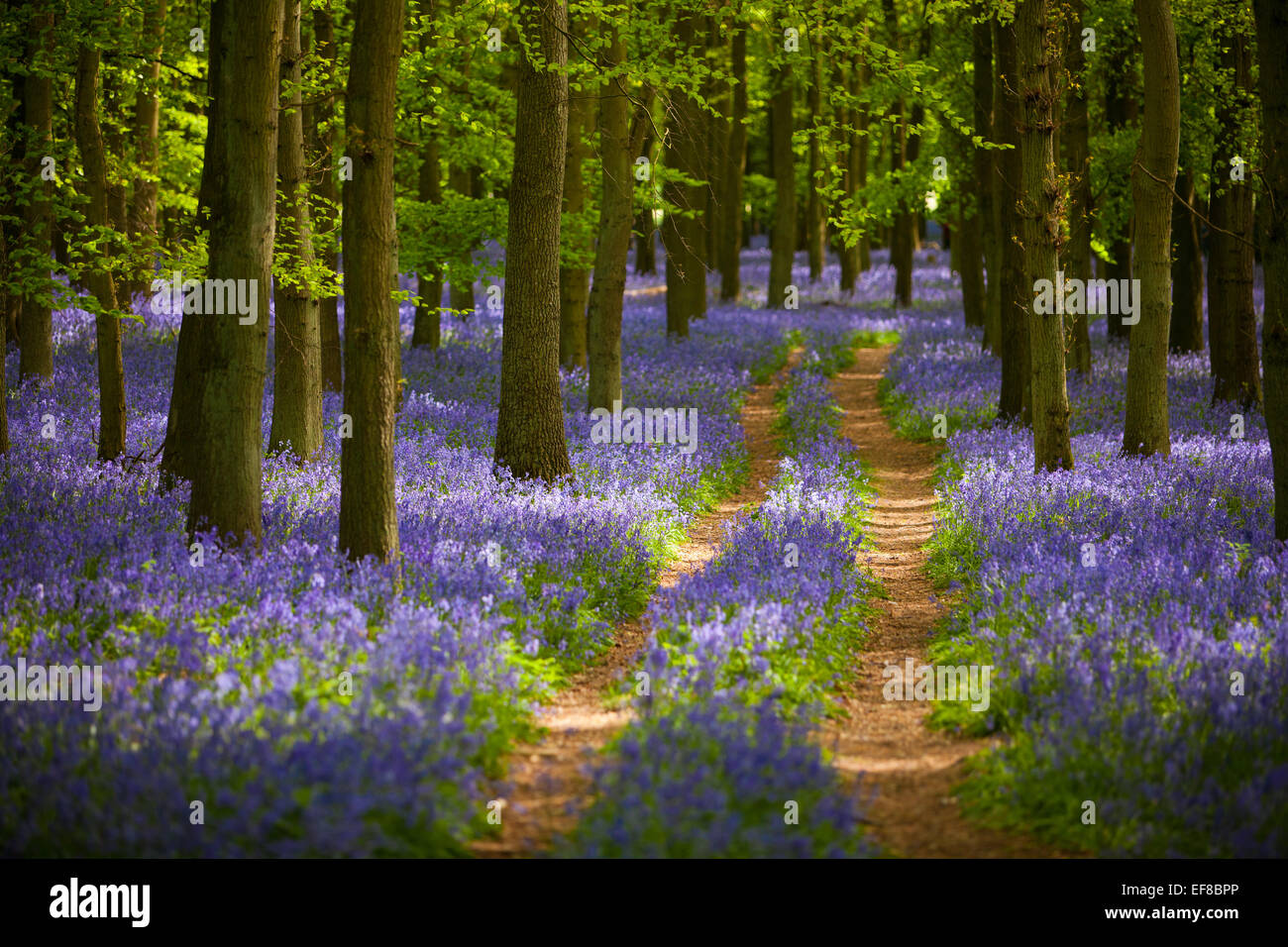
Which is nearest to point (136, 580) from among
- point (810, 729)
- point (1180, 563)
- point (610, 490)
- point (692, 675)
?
point (692, 675)

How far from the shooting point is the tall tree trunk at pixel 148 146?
11.7 meters

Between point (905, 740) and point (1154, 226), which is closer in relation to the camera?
point (905, 740)

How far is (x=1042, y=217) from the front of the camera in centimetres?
1257

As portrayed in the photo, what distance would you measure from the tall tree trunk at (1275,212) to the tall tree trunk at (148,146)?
10.5m

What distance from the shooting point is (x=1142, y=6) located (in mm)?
12680

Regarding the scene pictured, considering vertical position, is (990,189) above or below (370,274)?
above

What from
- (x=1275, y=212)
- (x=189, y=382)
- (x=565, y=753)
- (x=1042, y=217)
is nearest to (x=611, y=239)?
(x=1042, y=217)

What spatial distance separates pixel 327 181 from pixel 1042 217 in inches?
405

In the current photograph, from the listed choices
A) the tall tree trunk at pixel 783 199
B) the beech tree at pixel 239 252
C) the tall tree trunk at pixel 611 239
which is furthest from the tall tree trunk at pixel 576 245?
the tall tree trunk at pixel 783 199

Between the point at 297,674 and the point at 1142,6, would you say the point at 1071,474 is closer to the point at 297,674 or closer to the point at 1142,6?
the point at 1142,6

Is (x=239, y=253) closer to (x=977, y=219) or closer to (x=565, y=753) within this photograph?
(x=565, y=753)

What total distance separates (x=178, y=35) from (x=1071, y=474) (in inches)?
608

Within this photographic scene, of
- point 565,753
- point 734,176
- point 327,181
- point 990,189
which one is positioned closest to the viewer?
point 565,753

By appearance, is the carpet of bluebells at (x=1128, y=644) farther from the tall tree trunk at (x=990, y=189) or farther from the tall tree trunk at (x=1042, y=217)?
the tall tree trunk at (x=990, y=189)
